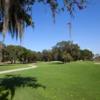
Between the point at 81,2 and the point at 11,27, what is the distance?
3081 mm

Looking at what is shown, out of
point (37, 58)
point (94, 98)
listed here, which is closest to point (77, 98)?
point (94, 98)

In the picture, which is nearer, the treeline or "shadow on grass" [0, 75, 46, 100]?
"shadow on grass" [0, 75, 46, 100]

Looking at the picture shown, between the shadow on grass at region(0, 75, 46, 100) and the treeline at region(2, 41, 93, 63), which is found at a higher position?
the treeline at region(2, 41, 93, 63)

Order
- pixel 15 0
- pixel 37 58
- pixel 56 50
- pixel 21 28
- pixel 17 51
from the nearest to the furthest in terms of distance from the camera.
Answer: pixel 15 0, pixel 21 28, pixel 17 51, pixel 56 50, pixel 37 58

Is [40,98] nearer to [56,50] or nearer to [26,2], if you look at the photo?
[26,2]

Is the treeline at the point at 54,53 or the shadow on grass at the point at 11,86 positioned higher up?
the treeline at the point at 54,53

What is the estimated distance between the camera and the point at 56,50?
134750mm

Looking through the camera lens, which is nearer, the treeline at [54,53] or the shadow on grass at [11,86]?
the shadow on grass at [11,86]

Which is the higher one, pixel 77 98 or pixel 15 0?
pixel 15 0

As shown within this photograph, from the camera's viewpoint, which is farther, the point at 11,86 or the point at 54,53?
the point at 54,53

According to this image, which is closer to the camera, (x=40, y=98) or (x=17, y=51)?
(x=40, y=98)

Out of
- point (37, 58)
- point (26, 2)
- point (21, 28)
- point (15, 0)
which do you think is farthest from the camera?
point (37, 58)

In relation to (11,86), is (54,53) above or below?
above

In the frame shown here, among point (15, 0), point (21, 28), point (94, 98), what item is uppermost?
point (15, 0)
